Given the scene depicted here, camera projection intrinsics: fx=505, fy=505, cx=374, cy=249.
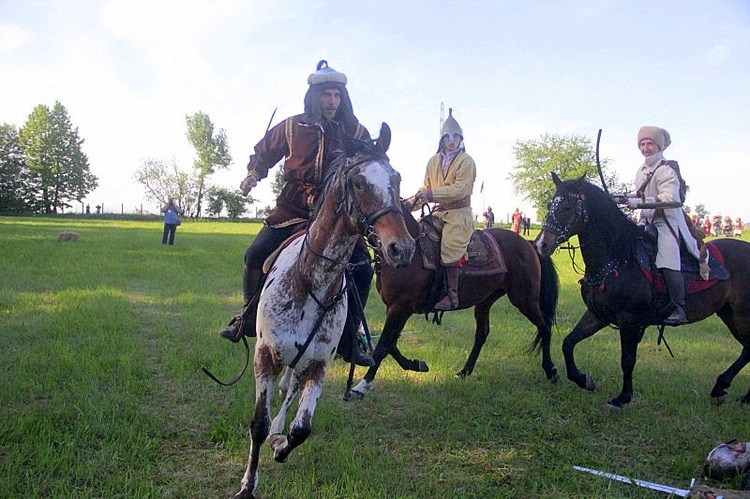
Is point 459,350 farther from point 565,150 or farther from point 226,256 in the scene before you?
point 565,150

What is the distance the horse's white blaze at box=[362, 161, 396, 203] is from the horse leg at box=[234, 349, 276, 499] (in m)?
1.45

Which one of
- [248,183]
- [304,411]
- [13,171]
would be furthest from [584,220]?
[13,171]

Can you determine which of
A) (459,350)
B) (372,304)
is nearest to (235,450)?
(459,350)

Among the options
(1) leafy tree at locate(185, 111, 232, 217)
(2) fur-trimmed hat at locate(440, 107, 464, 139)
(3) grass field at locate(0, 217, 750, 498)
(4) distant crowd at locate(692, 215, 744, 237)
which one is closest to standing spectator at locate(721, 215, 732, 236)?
(4) distant crowd at locate(692, 215, 744, 237)

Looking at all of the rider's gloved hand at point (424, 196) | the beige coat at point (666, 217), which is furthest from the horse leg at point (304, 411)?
the beige coat at point (666, 217)

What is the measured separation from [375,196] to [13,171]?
79.1 m

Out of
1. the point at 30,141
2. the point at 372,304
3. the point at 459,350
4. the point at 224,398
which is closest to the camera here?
the point at 224,398

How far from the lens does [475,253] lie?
252 inches

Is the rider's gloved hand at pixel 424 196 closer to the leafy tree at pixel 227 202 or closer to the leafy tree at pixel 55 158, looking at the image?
the leafy tree at pixel 227 202

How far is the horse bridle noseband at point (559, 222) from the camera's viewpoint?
18.8ft

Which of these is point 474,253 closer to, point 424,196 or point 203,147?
point 424,196

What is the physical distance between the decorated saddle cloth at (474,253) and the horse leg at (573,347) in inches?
45.1

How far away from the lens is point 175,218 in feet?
71.3

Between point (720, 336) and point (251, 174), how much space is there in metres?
8.87
